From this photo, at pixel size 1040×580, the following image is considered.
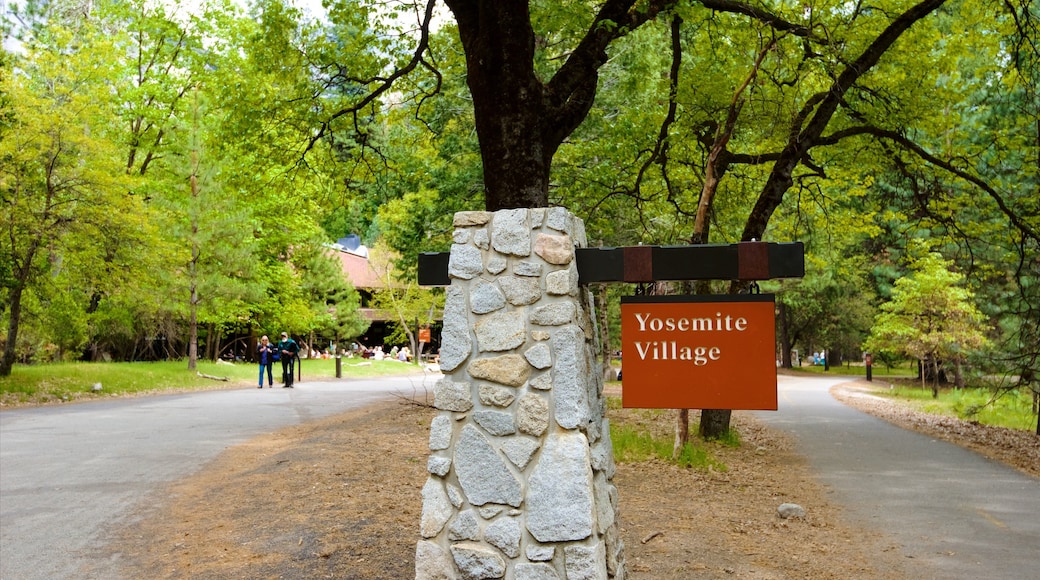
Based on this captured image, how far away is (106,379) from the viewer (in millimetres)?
20438

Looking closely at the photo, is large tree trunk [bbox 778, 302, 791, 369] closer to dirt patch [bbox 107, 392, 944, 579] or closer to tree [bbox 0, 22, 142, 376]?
tree [bbox 0, 22, 142, 376]

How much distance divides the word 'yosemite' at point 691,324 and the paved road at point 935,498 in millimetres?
2724

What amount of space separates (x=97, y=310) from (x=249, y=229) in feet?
19.5

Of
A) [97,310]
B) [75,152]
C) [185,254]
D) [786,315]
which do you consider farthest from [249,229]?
[786,315]

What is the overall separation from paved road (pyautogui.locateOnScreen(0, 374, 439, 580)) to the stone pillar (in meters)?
3.31

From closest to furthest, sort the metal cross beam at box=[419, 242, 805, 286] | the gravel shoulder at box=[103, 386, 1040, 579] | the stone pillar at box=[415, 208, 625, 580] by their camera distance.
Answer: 1. the stone pillar at box=[415, 208, 625, 580]
2. the metal cross beam at box=[419, 242, 805, 286]
3. the gravel shoulder at box=[103, 386, 1040, 579]

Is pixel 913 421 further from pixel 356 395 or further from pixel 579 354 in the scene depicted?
pixel 579 354

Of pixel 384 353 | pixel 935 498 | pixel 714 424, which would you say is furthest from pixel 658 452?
pixel 384 353

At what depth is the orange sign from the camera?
4.55 m

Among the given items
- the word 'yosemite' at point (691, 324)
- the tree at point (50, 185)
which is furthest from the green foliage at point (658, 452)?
the tree at point (50, 185)

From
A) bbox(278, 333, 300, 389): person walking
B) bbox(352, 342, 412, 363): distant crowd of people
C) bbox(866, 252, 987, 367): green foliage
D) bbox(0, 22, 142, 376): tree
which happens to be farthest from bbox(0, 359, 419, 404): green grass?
bbox(866, 252, 987, 367): green foliage

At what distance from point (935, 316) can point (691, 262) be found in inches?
894

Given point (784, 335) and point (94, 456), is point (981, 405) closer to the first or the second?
point (94, 456)

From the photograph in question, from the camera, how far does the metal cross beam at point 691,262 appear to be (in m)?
4.41
